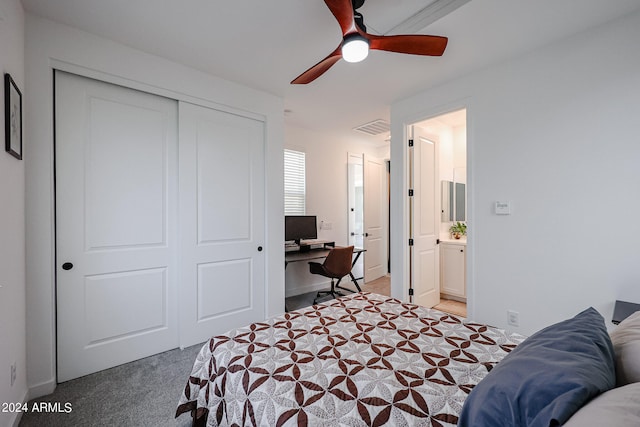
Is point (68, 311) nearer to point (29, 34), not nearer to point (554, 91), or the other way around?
point (29, 34)

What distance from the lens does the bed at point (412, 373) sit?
62 centimetres

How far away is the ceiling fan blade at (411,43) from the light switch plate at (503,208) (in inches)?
57.4

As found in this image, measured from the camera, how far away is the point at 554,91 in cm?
221

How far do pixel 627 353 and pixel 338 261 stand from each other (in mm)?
2997

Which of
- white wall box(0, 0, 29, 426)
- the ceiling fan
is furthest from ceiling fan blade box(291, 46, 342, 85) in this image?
white wall box(0, 0, 29, 426)

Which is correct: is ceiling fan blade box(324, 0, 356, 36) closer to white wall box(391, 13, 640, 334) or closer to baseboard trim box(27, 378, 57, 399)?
white wall box(391, 13, 640, 334)

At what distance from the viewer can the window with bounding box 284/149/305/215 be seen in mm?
4191

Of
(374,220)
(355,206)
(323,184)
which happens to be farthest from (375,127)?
(374,220)

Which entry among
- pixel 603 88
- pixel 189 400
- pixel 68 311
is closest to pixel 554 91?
pixel 603 88

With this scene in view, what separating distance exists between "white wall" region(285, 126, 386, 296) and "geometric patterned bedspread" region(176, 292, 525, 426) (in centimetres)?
263

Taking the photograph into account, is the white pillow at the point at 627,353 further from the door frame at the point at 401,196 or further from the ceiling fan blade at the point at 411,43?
the door frame at the point at 401,196

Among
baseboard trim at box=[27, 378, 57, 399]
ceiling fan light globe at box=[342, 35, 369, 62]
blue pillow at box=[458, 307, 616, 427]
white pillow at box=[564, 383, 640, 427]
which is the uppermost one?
ceiling fan light globe at box=[342, 35, 369, 62]

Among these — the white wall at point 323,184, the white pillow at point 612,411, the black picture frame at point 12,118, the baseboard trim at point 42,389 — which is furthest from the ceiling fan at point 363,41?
the baseboard trim at point 42,389

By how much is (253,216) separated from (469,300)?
2350mm
